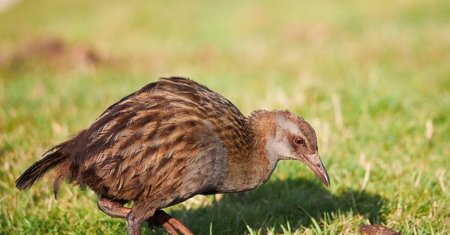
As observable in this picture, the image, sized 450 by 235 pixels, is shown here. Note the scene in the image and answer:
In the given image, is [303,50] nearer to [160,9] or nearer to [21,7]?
[160,9]

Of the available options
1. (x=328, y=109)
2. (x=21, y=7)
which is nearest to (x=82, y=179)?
(x=328, y=109)

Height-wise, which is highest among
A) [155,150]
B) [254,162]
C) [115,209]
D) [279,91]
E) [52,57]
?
[52,57]

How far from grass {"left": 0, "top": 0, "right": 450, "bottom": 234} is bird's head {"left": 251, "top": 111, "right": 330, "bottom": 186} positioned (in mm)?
469

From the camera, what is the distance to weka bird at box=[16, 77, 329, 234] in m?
3.84

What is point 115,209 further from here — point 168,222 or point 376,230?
point 376,230

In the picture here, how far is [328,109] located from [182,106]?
361 cm

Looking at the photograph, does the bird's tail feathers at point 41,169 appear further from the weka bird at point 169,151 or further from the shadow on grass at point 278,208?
the shadow on grass at point 278,208

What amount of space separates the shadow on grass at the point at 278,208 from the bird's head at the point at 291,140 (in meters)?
0.49

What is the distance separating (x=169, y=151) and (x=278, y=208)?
4.43ft

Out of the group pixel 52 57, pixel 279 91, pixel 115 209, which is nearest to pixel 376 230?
pixel 115 209

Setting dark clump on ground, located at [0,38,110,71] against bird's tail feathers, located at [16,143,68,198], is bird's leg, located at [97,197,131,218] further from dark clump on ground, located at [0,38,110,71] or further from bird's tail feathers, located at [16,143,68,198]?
dark clump on ground, located at [0,38,110,71]

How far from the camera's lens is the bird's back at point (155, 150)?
384cm

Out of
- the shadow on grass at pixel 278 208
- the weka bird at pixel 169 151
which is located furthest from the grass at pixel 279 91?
the weka bird at pixel 169 151

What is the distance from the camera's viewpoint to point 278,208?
192 inches
